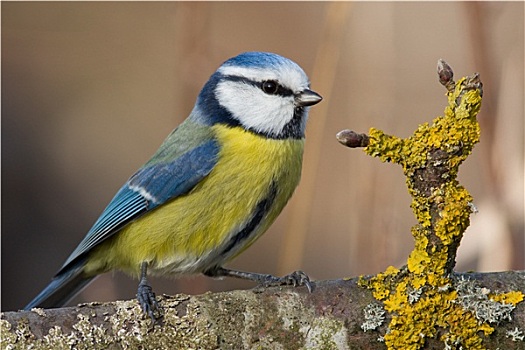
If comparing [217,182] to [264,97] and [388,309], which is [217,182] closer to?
[264,97]

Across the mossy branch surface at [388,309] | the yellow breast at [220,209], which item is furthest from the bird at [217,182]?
the mossy branch surface at [388,309]

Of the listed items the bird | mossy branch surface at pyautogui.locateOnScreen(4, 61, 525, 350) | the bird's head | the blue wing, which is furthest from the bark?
the bird's head

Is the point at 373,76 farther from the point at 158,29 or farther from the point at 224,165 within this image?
the point at 158,29

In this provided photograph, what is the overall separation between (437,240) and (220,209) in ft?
2.43

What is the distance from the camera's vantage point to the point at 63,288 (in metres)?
2.46

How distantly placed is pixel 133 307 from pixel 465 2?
49.3 inches

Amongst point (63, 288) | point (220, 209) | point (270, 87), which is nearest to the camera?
point (220, 209)

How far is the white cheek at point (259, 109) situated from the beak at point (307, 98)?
24 millimetres

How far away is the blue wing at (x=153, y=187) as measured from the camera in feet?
7.00

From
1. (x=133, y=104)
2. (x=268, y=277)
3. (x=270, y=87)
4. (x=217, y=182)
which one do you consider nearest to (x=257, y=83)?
(x=270, y=87)

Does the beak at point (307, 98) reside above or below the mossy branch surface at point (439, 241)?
above

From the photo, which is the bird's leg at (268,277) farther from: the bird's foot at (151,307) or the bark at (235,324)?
the bird's foot at (151,307)

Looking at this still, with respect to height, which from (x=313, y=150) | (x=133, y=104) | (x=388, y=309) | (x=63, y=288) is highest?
(x=133, y=104)

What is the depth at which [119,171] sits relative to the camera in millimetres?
4078
